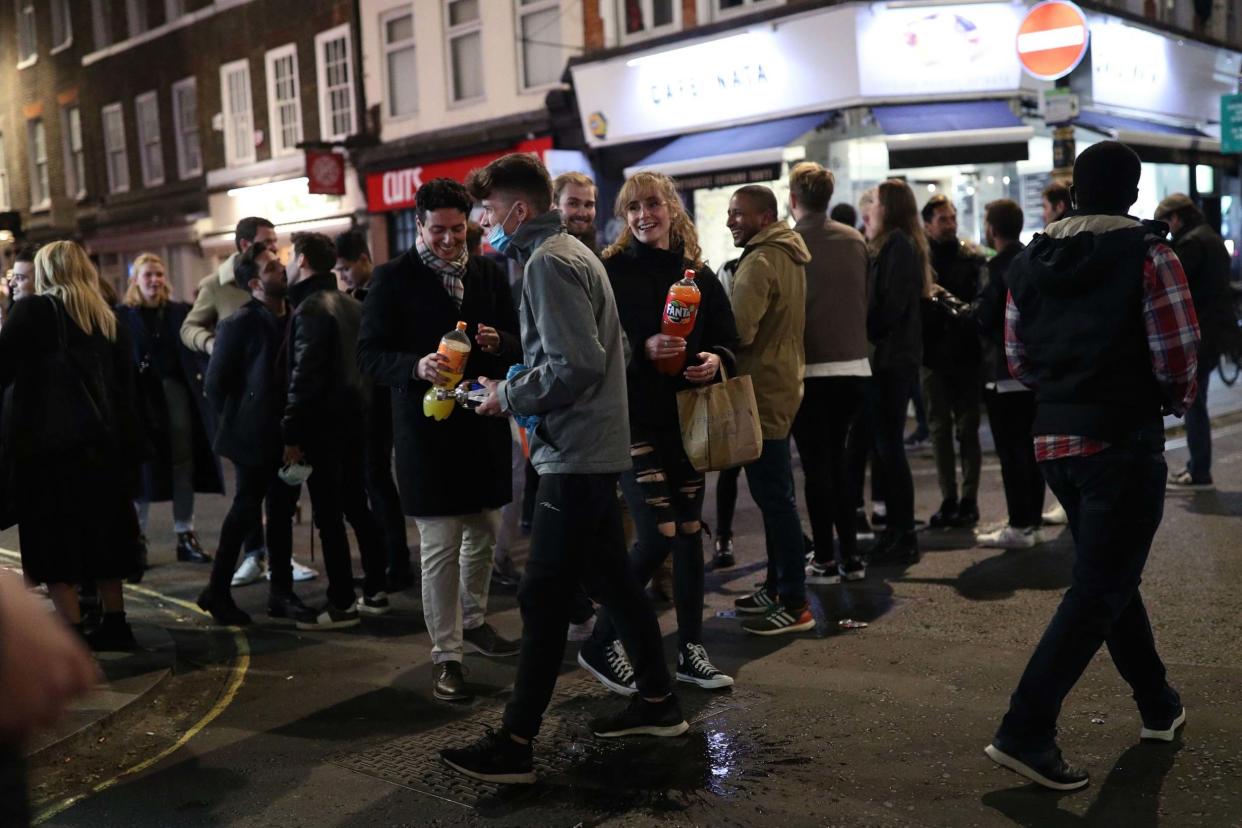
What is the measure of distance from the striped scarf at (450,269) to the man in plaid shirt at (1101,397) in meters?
2.41

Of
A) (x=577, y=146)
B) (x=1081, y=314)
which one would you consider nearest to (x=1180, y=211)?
(x=1081, y=314)

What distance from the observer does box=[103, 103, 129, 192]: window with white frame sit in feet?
93.9

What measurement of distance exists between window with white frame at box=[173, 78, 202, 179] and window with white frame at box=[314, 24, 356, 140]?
177 inches

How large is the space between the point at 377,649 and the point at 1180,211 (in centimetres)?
612

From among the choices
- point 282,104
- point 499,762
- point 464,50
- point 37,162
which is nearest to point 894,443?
point 499,762

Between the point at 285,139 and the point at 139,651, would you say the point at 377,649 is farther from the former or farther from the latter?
the point at 285,139

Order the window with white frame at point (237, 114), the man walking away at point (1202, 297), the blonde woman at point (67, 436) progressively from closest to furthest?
the blonde woman at point (67, 436), the man walking away at point (1202, 297), the window with white frame at point (237, 114)

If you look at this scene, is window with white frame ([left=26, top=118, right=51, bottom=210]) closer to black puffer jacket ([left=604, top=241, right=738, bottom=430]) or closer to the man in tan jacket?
the man in tan jacket

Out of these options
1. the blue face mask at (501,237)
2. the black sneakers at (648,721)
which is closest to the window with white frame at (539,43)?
the blue face mask at (501,237)

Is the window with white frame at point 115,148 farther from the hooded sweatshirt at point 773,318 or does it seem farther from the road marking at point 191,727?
the hooded sweatshirt at point 773,318

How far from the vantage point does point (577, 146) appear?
19.3m

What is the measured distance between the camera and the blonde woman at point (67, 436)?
19.2 feet

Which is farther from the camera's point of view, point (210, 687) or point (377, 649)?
point (377, 649)

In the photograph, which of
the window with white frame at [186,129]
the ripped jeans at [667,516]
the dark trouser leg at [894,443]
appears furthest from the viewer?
the window with white frame at [186,129]
